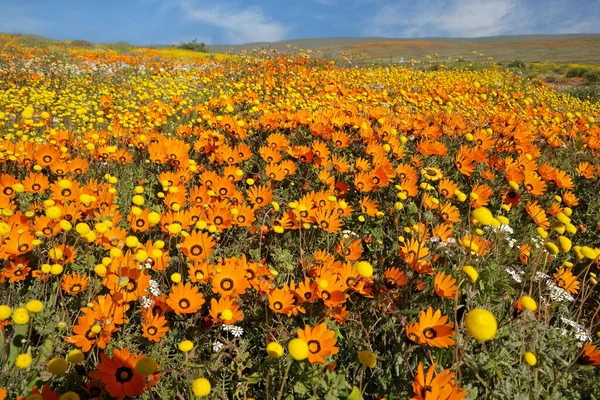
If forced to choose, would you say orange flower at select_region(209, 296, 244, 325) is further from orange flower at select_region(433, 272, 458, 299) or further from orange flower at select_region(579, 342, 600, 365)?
orange flower at select_region(579, 342, 600, 365)

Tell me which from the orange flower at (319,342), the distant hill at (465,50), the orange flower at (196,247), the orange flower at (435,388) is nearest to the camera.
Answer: the orange flower at (435,388)

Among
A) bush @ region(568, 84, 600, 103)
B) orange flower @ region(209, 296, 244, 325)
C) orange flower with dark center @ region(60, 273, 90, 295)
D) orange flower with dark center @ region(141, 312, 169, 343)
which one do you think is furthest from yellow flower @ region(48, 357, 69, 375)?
bush @ region(568, 84, 600, 103)

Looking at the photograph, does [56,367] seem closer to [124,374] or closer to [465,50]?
[124,374]

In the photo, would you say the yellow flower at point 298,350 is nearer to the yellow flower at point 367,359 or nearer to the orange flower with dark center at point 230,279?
the yellow flower at point 367,359

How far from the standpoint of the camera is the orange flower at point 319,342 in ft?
3.96

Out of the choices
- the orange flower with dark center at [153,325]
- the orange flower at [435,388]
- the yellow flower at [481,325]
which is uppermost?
the yellow flower at [481,325]

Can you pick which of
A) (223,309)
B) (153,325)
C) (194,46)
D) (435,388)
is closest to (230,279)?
(223,309)

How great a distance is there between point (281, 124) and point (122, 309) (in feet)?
8.07

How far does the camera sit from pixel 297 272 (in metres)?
2.13

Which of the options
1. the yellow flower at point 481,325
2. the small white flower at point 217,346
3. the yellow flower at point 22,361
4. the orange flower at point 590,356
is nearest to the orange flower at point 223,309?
the small white flower at point 217,346

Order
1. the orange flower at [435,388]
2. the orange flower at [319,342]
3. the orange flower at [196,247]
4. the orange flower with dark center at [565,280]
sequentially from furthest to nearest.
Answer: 1. the orange flower with dark center at [565,280]
2. the orange flower at [196,247]
3. the orange flower at [319,342]
4. the orange flower at [435,388]

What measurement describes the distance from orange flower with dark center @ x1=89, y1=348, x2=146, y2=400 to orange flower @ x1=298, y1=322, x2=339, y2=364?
23.2 inches

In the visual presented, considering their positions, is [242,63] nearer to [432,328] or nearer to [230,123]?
[230,123]

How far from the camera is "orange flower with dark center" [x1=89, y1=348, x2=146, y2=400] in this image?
1.18 metres
